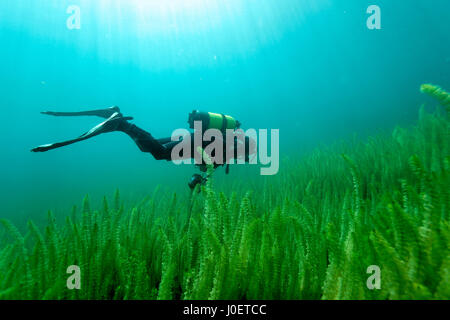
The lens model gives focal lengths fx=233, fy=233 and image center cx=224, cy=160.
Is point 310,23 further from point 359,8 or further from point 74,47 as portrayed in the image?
point 74,47

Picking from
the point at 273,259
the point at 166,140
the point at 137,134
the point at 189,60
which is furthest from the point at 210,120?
the point at 189,60

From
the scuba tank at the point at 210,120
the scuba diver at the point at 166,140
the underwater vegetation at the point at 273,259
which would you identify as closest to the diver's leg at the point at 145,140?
the scuba diver at the point at 166,140

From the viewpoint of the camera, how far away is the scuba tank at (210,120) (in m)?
3.32

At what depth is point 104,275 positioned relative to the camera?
3.17 feet

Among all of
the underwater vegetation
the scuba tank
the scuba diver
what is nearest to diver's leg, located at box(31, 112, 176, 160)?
the scuba diver

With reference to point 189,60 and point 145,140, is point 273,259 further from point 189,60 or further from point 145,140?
point 189,60

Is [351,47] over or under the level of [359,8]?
over

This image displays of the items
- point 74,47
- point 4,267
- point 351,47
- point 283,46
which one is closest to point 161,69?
point 74,47

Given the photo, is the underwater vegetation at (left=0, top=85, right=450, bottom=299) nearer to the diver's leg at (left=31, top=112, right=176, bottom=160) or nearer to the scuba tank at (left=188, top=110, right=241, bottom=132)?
the diver's leg at (left=31, top=112, right=176, bottom=160)

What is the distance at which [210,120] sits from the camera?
11.1 feet

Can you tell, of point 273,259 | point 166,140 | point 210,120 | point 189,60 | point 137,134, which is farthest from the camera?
point 189,60

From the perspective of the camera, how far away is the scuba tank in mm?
3318
